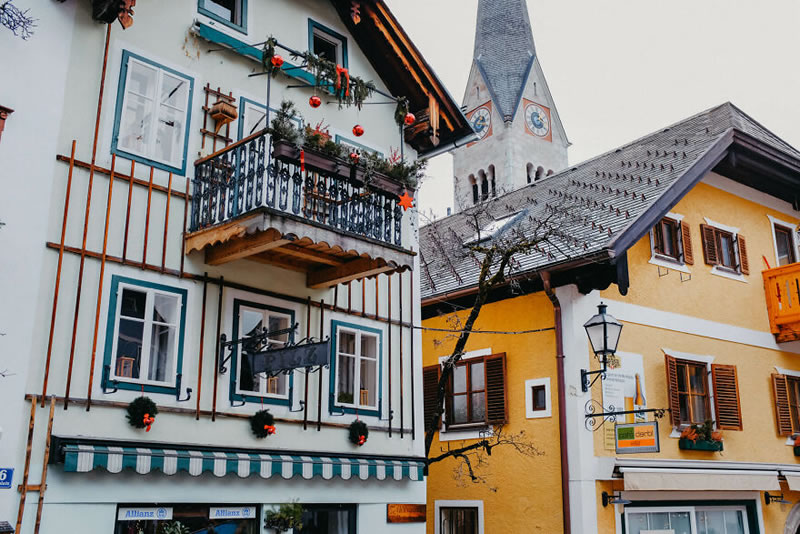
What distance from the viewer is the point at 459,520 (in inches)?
623

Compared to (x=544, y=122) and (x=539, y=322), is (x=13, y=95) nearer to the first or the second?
(x=539, y=322)

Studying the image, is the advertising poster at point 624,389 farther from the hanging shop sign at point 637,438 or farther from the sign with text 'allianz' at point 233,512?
the sign with text 'allianz' at point 233,512

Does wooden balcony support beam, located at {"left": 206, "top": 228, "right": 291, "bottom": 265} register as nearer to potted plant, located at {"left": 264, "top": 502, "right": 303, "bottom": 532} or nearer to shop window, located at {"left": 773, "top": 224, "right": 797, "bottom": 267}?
potted plant, located at {"left": 264, "top": 502, "right": 303, "bottom": 532}

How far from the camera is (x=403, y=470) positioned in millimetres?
12250

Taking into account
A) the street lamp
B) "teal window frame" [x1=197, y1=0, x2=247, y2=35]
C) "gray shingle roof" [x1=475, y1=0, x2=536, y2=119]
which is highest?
"gray shingle roof" [x1=475, y1=0, x2=536, y2=119]

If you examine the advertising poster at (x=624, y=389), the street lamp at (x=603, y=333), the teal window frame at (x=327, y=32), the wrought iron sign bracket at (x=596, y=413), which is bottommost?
the wrought iron sign bracket at (x=596, y=413)

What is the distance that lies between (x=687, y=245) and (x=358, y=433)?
26.3ft

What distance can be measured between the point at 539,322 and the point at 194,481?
6.99 metres

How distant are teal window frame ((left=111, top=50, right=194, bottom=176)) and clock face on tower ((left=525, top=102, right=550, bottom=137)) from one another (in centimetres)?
4157

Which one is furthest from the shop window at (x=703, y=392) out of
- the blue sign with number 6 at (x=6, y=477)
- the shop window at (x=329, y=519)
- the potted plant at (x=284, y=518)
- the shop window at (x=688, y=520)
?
the blue sign with number 6 at (x=6, y=477)

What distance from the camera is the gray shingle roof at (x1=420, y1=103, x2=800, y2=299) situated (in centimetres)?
1488

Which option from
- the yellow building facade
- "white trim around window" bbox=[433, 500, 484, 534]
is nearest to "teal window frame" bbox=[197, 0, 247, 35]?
the yellow building facade

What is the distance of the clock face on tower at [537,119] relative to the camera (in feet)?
169

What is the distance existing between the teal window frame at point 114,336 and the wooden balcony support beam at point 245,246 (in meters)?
0.58
